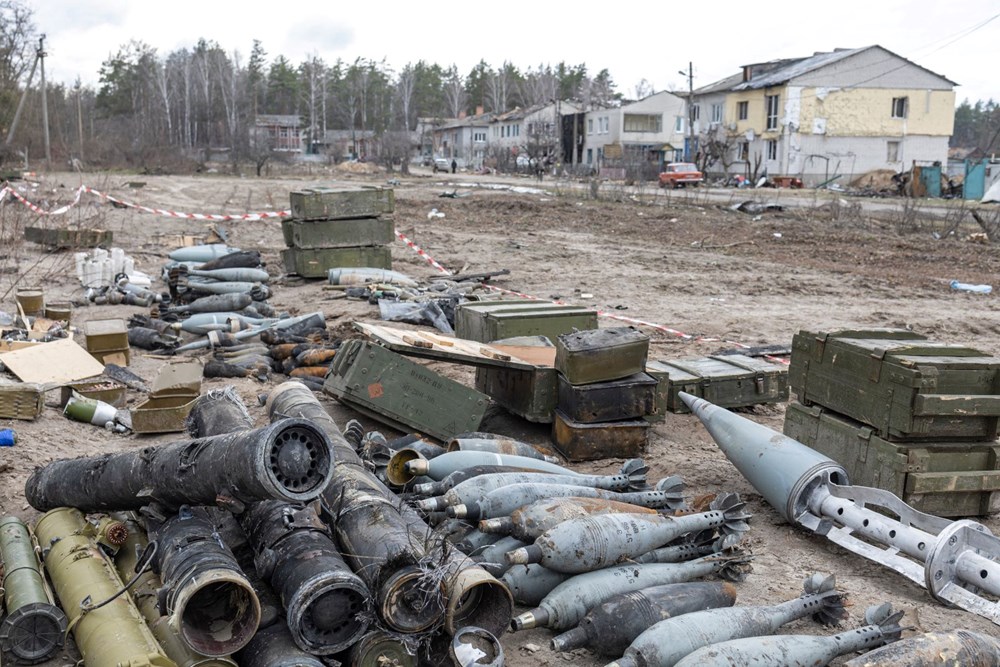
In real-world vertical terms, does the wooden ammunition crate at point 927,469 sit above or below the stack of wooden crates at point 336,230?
below

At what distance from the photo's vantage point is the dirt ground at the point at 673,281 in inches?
191

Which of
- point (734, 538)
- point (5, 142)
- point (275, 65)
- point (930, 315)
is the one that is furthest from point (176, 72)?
point (734, 538)

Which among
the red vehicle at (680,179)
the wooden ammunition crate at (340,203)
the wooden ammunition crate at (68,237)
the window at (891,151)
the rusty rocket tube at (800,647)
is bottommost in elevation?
the rusty rocket tube at (800,647)

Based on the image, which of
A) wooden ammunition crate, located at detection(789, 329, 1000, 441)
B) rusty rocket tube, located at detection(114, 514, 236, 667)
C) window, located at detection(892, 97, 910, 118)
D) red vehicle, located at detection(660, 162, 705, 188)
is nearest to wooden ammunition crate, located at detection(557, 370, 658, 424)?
wooden ammunition crate, located at detection(789, 329, 1000, 441)

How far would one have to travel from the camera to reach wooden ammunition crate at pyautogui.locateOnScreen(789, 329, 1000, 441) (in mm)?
4984

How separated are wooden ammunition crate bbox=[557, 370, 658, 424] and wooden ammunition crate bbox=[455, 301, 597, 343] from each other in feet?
4.66

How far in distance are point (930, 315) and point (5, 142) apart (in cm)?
3316

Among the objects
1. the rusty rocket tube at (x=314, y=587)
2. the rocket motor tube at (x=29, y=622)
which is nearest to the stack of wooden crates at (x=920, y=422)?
the rusty rocket tube at (x=314, y=587)

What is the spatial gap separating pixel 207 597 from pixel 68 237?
14.3 meters

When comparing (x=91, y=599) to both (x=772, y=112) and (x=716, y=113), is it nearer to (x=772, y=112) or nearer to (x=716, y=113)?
(x=772, y=112)

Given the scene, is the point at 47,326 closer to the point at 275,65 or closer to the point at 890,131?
the point at 890,131

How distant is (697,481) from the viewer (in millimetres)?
5949

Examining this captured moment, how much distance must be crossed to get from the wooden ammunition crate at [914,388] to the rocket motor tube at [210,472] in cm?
349

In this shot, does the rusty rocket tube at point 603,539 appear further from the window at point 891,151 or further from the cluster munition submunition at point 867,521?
the window at point 891,151
